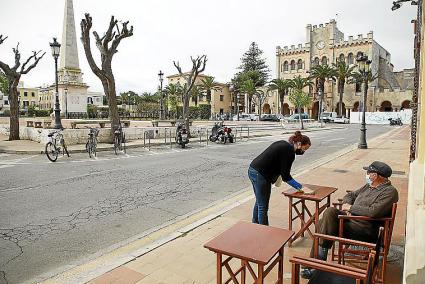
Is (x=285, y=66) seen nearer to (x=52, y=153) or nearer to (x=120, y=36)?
(x=120, y=36)

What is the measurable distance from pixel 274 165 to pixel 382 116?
58.6 m

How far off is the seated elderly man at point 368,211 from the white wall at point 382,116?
55.9 metres

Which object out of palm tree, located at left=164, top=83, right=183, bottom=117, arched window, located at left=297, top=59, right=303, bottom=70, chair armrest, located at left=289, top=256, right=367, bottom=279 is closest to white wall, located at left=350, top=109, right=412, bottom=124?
arched window, located at left=297, top=59, right=303, bottom=70

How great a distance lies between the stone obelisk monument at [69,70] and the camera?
3294 centimetres

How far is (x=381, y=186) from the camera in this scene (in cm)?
382

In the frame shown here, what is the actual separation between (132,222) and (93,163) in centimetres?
708

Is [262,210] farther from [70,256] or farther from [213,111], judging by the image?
[213,111]

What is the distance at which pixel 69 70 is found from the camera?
109 feet

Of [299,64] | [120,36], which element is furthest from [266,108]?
[120,36]

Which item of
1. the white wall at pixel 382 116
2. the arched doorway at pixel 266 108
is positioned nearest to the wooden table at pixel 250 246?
the white wall at pixel 382 116

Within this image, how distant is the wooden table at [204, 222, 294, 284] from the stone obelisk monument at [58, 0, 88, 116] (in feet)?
111

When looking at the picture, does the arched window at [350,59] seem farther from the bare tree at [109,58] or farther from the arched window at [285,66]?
the bare tree at [109,58]

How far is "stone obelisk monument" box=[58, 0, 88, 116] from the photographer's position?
32938 mm

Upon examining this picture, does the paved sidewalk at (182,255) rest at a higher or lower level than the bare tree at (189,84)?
lower
